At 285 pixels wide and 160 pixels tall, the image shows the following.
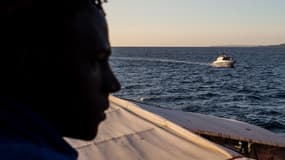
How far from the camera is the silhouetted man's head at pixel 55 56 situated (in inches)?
45.3

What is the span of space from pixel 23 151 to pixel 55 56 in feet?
0.84

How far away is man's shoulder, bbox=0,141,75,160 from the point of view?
1008mm

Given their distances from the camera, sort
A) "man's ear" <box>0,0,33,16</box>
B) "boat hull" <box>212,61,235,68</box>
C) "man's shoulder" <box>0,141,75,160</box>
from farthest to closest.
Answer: "boat hull" <box>212,61,235,68</box>, "man's ear" <box>0,0,33,16</box>, "man's shoulder" <box>0,141,75,160</box>

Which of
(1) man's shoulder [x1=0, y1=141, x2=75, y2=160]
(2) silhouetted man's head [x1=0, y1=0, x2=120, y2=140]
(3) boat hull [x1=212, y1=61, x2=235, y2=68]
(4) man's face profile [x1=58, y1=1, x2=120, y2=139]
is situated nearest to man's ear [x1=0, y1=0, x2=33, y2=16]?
(2) silhouetted man's head [x1=0, y1=0, x2=120, y2=140]

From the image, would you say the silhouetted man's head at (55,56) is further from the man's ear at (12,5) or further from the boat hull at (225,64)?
the boat hull at (225,64)

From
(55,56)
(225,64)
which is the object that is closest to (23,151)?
(55,56)

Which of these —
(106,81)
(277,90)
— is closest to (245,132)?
(106,81)

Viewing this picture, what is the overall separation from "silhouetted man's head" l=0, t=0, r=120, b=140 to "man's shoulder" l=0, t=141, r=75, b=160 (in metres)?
0.14

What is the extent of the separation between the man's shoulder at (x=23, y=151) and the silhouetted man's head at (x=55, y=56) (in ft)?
0.46

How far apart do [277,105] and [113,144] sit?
120ft

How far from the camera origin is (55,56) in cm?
117

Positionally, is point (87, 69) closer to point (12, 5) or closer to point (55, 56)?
point (55, 56)

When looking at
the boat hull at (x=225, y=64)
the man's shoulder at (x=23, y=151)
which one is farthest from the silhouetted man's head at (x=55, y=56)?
the boat hull at (x=225, y=64)

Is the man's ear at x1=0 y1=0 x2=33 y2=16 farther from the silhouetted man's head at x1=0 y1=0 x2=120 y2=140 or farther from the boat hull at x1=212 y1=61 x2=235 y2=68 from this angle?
the boat hull at x1=212 y1=61 x2=235 y2=68
